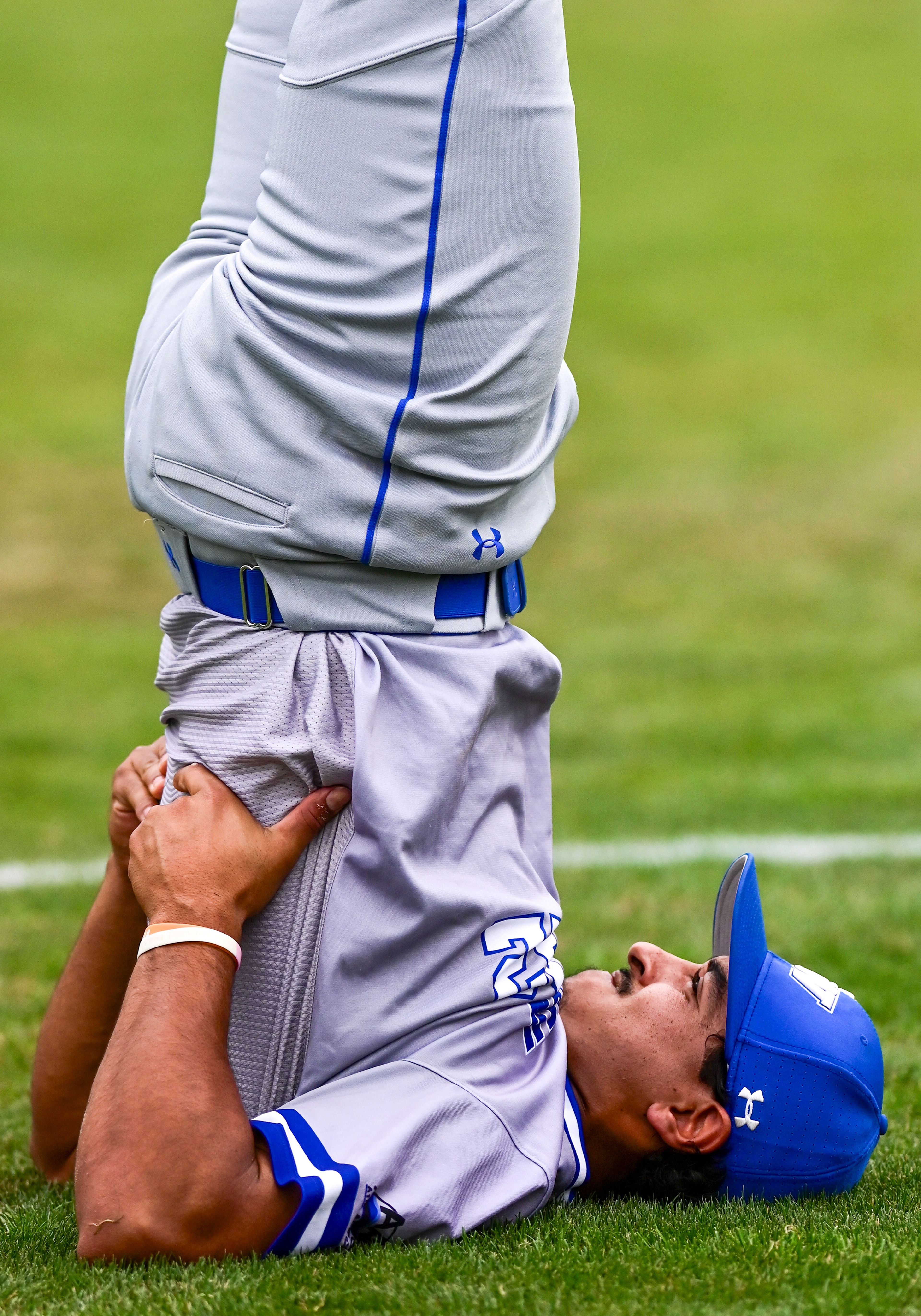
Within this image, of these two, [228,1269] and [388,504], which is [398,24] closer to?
[388,504]

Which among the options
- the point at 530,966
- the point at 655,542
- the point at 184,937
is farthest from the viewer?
the point at 655,542

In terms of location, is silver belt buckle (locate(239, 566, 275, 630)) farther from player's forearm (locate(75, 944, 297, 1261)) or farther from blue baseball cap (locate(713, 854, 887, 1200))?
blue baseball cap (locate(713, 854, 887, 1200))

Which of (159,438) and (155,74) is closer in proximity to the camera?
(159,438)


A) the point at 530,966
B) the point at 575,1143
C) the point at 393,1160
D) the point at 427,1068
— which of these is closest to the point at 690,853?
the point at 575,1143

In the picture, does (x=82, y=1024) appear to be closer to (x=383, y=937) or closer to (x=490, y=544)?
(x=383, y=937)

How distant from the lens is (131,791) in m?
3.21

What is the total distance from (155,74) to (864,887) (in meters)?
22.2

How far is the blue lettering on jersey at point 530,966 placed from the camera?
293cm

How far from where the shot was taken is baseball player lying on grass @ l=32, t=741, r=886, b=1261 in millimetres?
2646

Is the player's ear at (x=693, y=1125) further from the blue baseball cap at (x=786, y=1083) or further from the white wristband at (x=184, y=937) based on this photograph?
the white wristband at (x=184, y=937)

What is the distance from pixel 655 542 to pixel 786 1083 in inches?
383

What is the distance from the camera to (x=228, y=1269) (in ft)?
8.56

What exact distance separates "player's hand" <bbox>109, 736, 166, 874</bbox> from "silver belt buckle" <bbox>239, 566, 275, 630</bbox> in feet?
1.40

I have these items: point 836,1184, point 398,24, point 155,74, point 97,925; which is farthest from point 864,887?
point 155,74
